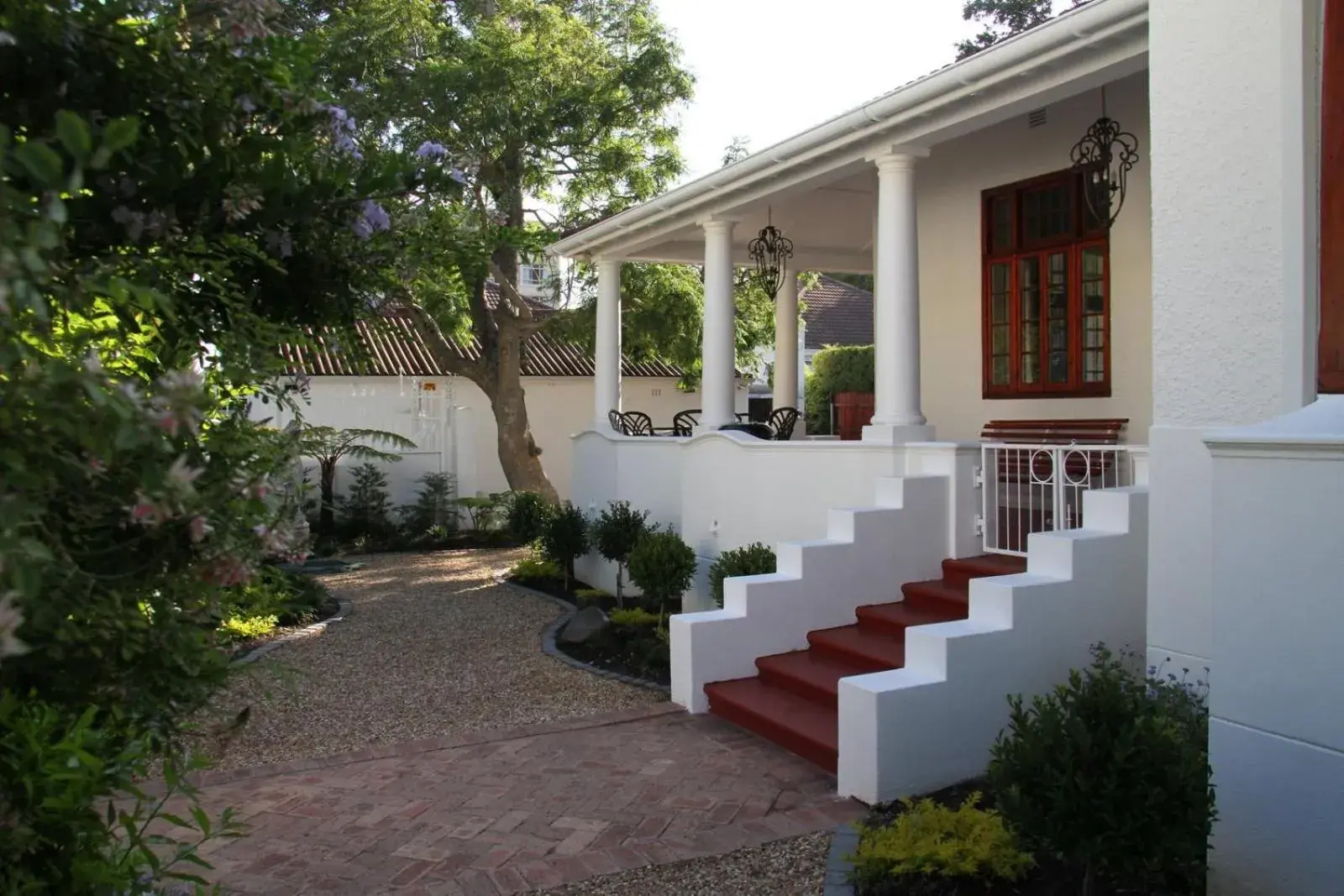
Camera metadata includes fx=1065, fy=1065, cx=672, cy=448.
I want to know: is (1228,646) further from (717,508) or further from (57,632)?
(717,508)

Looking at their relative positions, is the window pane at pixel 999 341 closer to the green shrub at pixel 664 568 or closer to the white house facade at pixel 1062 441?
the white house facade at pixel 1062 441

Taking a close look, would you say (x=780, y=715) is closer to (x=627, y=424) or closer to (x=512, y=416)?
(x=627, y=424)

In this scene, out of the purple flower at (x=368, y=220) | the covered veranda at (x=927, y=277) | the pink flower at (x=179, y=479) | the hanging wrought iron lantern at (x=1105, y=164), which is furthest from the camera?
the hanging wrought iron lantern at (x=1105, y=164)

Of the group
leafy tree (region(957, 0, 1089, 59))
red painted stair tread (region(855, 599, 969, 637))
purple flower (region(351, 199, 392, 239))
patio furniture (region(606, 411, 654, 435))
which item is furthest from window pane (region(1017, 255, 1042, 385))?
leafy tree (region(957, 0, 1089, 59))

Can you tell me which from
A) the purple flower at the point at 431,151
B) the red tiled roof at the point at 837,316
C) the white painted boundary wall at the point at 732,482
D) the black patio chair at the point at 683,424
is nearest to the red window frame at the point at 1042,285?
the white painted boundary wall at the point at 732,482

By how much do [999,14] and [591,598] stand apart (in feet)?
66.8

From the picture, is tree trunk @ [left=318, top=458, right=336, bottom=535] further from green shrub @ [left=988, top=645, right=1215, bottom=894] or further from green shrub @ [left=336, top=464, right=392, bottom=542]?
green shrub @ [left=988, top=645, right=1215, bottom=894]

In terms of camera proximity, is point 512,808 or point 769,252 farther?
point 769,252

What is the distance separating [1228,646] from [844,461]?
485 centimetres

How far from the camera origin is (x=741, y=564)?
8891 mm

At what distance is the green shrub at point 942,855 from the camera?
4.38 metres

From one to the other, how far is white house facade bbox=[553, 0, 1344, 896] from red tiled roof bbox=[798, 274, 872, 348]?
20.0 metres

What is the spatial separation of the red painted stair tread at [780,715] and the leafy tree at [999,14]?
2217cm

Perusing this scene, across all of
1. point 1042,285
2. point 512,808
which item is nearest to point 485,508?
point 1042,285
